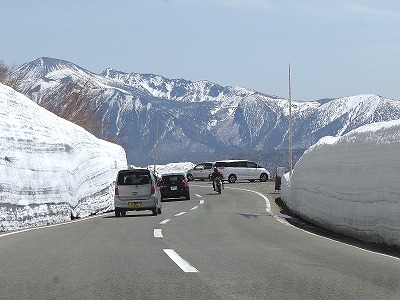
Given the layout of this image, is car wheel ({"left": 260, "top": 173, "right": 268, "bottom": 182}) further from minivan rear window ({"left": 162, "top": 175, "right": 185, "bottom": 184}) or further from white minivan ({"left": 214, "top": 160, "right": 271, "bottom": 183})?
minivan rear window ({"left": 162, "top": 175, "right": 185, "bottom": 184})

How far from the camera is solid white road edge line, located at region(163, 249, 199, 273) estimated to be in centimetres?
1037

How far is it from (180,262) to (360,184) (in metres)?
6.52

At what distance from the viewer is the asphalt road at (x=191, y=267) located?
855 cm

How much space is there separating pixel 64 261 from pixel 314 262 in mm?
3532

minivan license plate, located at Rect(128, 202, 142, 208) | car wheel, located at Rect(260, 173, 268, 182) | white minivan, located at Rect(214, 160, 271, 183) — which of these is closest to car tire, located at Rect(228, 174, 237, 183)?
white minivan, located at Rect(214, 160, 271, 183)

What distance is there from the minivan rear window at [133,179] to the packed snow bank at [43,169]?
65.8 inches

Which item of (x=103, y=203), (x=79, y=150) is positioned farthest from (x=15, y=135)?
(x=103, y=203)

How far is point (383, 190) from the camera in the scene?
15008 mm

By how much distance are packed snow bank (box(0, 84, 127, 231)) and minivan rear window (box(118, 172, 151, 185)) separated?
1.67m

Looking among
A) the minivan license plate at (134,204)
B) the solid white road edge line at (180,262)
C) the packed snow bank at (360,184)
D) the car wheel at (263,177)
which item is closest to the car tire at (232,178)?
the car wheel at (263,177)

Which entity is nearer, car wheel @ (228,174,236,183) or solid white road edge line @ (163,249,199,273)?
solid white road edge line @ (163,249,199,273)

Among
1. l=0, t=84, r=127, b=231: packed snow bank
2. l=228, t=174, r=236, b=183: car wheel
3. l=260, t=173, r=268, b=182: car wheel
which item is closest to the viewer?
l=0, t=84, r=127, b=231: packed snow bank

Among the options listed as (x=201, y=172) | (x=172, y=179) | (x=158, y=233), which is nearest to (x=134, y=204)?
(x=158, y=233)

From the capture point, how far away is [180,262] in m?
11.3
